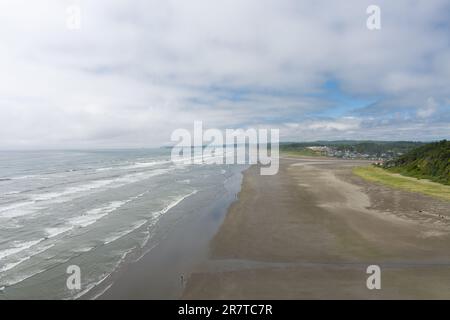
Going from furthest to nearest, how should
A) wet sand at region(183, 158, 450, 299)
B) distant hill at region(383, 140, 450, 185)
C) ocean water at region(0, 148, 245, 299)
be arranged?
distant hill at region(383, 140, 450, 185) → ocean water at region(0, 148, 245, 299) → wet sand at region(183, 158, 450, 299)

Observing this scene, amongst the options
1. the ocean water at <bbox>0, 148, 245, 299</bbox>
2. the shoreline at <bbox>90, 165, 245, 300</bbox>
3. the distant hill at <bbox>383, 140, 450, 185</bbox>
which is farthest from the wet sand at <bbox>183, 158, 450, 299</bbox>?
the distant hill at <bbox>383, 140, 450, 185</bbox>

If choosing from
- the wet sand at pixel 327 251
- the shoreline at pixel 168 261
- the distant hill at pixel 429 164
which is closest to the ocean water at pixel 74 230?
the shoreline at pixel 168 261

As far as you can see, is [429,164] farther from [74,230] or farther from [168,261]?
[74,230]

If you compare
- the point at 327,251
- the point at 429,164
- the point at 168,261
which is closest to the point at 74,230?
the point at 168,261

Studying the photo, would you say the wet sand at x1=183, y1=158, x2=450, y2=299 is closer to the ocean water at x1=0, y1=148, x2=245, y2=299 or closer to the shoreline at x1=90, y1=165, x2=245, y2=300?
the shoreline at x1=90, y1=165, x2=245, y2=300
